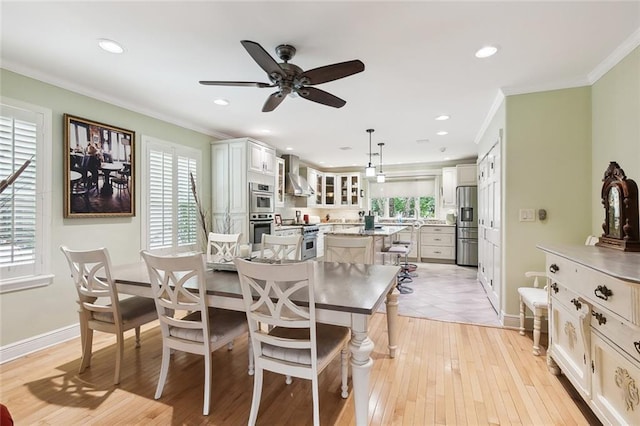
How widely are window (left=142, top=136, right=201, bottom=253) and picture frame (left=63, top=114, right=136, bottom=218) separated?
9.1 inches

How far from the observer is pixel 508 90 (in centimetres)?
300

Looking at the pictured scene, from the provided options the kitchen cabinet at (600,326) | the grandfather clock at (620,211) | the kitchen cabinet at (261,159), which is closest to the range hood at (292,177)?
the kitchen cabinet at (261,159)

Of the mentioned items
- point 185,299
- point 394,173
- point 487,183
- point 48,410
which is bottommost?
point 48,410

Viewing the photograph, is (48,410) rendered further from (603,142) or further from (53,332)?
(603,142)

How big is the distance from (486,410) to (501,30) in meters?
2.44

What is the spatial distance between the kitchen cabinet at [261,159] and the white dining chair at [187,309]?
9.46 feet

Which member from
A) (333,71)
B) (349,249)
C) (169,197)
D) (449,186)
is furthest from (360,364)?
(449,186)

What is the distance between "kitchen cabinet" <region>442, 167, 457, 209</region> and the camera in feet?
23.3

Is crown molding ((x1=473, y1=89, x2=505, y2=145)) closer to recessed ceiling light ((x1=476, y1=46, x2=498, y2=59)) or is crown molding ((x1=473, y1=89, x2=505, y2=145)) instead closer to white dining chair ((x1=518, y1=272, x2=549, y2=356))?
recessed ceiling light ((x1=476, y1=46, x2=498, y2=59))

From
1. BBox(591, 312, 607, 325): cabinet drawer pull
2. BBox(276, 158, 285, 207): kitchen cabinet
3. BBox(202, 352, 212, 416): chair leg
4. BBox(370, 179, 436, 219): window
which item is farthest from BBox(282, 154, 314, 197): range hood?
BBox(591, 312, 607, 325): cabinet drawer pull

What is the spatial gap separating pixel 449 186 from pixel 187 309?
6745mm

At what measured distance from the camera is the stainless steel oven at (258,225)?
457cm

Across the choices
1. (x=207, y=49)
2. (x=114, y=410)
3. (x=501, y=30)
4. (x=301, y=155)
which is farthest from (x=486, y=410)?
(x=301, y=155)

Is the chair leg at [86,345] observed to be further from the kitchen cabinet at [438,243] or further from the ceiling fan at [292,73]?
the kitchen cabinet at [438,243]
